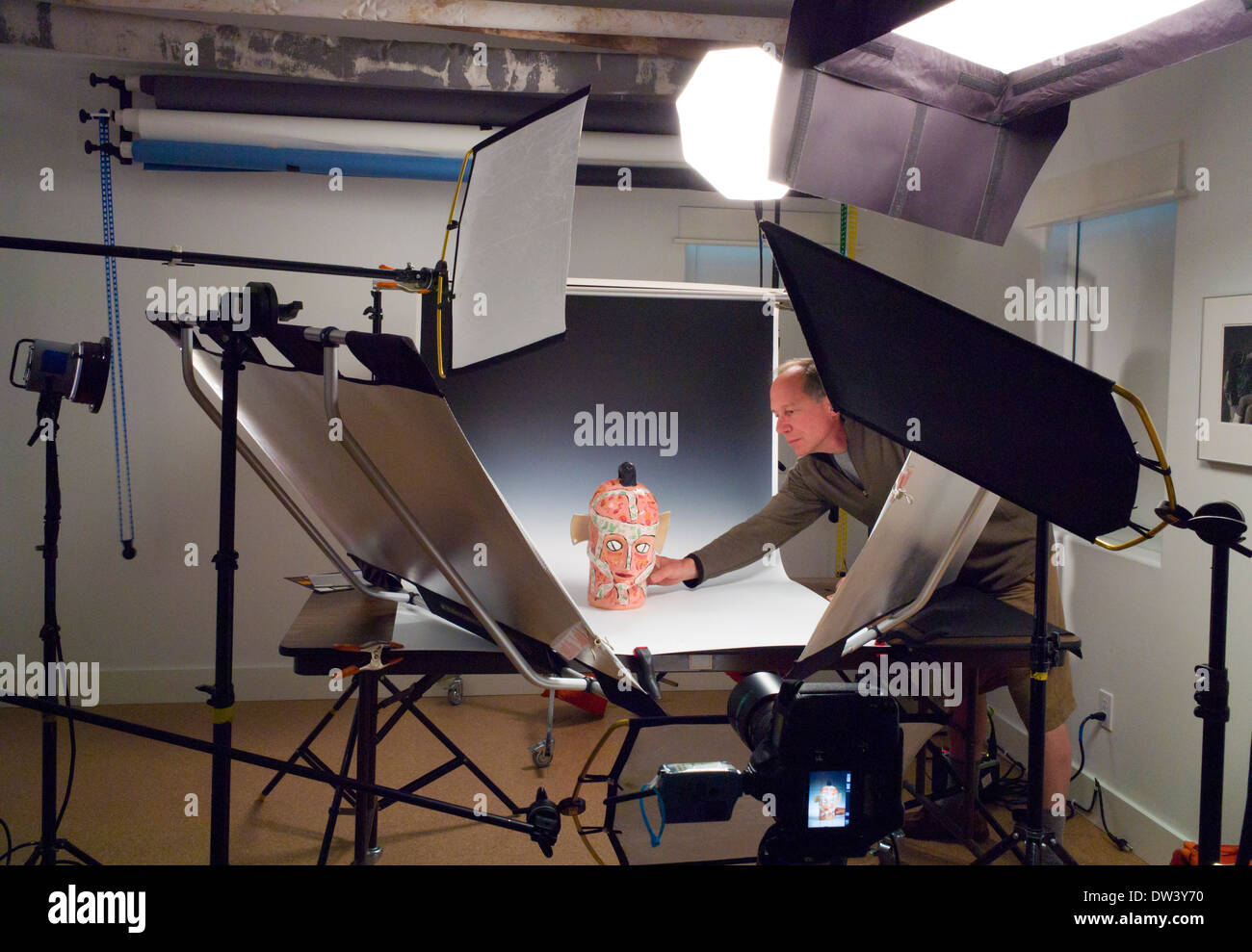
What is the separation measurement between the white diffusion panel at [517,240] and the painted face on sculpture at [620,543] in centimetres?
52

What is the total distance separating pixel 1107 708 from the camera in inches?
102

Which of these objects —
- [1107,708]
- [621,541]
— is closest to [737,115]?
[621,541]

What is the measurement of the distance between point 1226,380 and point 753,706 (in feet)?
5.87

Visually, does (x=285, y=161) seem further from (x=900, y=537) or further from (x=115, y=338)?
(x=900, y=537)

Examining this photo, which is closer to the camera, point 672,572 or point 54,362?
point 54,362

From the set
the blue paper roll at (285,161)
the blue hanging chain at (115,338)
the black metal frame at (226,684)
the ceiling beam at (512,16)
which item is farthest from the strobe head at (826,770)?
the blue hanging chain at (115,338)

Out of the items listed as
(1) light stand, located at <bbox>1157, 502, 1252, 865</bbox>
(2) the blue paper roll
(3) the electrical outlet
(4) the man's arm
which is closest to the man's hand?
(4) the man's arm

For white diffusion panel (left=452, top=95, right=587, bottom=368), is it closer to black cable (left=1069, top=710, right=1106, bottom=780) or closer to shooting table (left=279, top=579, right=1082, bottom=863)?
shooting table (left=279, top=579, right=1082, bottom=863)

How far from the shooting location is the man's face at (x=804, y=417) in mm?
2150

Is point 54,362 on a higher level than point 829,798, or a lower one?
higher

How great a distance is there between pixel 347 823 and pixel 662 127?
2.76 meters

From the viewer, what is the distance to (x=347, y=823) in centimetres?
265

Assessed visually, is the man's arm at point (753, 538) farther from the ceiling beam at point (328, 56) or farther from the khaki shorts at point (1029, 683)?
the ceiling beam at point (328, 56)
